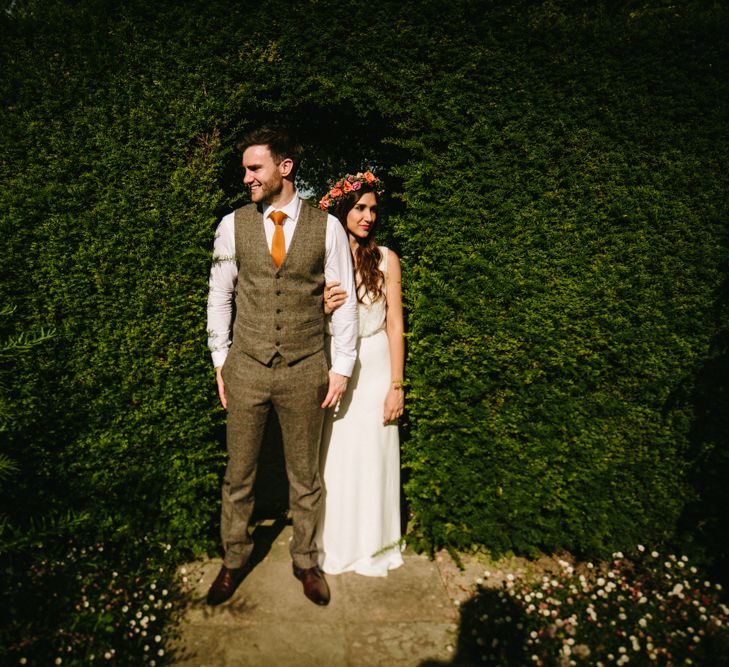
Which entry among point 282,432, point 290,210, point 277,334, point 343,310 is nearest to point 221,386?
point 282,432

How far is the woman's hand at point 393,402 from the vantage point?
3172 mm

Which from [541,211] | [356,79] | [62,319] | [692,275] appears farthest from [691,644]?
[62,319]

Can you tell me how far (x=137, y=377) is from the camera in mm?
3053

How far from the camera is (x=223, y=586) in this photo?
9.53 feet

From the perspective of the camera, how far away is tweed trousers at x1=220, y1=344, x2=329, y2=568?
108 inches

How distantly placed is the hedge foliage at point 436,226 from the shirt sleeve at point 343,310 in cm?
52

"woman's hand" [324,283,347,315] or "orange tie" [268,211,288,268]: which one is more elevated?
"orange tie" [268,211,288,268]

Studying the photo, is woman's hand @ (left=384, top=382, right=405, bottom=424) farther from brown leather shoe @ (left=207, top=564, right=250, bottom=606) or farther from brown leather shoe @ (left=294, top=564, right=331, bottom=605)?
brown leather shoe @ (left=207, top=564, right=250, bottom=606)

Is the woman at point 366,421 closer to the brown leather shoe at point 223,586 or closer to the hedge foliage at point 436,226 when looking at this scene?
the hedge foliage at point 436,226

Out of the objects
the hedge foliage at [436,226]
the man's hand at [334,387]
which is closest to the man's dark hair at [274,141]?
the hedge foliage at [436,226]

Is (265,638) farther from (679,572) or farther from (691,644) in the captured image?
(679,572)

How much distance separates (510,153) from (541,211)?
45 centimetres

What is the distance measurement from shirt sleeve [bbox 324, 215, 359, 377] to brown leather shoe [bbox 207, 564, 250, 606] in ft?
5.08

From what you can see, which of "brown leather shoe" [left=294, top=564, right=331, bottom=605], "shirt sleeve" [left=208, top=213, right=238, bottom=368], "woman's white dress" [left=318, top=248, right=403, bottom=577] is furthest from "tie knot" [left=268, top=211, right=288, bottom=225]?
"brown leather shoe" [left=294, top=564, right=331, bottom=605]
